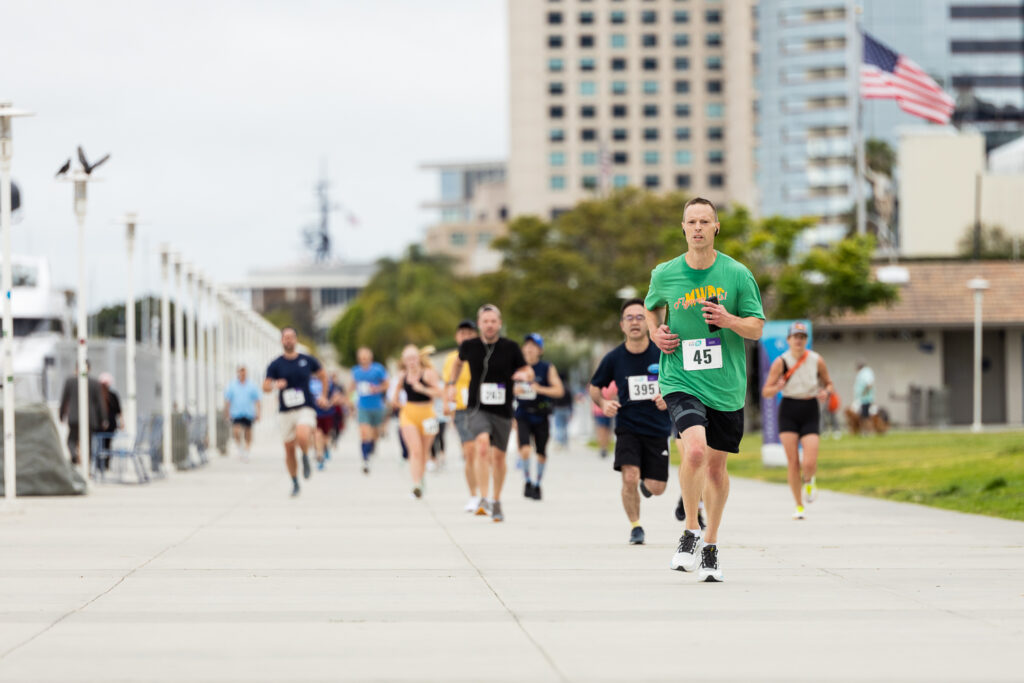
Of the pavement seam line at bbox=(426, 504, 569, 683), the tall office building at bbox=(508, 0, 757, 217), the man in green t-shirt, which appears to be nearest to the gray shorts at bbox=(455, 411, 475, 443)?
the pavement seam line at bbox=(426, 504, 569, 683)

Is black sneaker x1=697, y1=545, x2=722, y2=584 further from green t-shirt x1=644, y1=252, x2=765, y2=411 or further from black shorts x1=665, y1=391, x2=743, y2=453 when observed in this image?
green t-shirt x1=644, y1=252, x2=765, y2=411

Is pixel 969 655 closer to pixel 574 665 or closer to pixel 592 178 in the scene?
pixel 574 665

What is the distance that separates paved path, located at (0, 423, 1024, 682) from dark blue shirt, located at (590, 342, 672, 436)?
0.89 meters

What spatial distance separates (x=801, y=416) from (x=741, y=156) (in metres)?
134

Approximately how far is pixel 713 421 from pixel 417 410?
9.24 meters

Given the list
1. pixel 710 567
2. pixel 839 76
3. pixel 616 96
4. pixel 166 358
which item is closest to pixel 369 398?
pixel 166 358

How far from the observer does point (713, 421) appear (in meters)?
→ 9.79

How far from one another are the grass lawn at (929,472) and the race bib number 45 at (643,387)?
13.9ft

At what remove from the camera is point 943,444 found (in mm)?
31625

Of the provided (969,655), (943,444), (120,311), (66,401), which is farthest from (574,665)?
(120,311)

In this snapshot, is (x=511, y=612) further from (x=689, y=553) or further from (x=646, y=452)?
(x=646, y=452)

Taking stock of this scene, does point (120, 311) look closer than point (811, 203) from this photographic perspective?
Yes

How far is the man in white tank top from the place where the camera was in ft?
51.1

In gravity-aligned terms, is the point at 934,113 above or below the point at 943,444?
above
